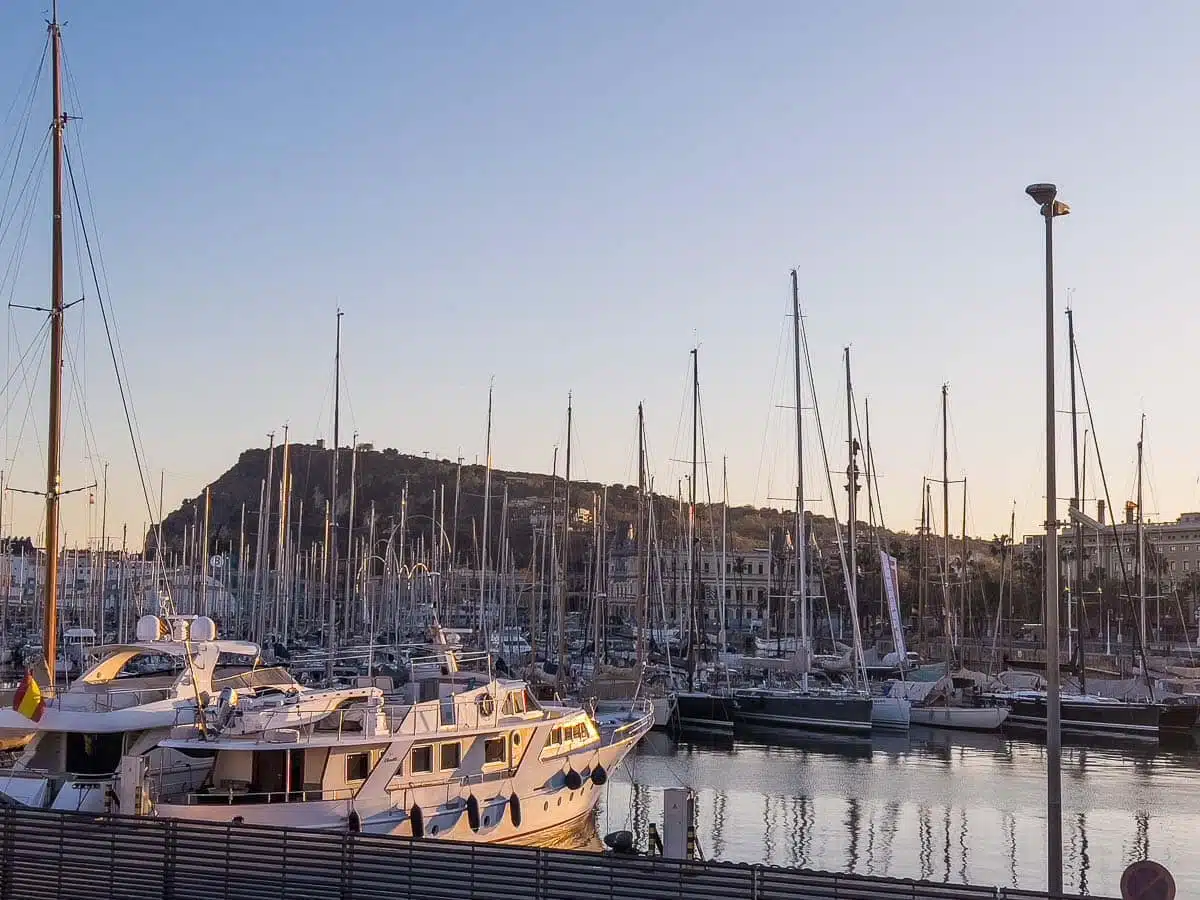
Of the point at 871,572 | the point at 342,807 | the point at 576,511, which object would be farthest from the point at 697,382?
the point at 576,511

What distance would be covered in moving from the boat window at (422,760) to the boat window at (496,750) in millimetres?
1701

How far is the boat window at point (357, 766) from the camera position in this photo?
26.4 m

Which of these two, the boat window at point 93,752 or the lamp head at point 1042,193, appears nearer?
the lamp head at point 1042,193

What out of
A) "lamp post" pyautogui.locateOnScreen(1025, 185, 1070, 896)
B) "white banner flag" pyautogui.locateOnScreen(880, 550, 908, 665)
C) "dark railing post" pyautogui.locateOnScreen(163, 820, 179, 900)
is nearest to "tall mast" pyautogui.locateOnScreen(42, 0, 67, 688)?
"dark railing post" pyautogui.locateOnScreen(163, 820, 179, 900)

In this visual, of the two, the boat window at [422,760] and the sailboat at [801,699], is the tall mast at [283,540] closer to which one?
the sailboat at [801,699]

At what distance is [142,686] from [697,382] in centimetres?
3941

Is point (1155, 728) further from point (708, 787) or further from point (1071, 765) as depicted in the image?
point (708, 787)

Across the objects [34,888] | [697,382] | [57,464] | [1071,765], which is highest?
[697,382]

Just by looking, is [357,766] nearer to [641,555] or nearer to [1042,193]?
[1042,193]

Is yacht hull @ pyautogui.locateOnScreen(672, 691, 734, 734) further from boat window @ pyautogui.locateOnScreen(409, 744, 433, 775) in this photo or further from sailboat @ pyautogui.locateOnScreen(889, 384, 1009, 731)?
boat window @ pyautogui.locateOnScreen(409, 744, 433, 775)

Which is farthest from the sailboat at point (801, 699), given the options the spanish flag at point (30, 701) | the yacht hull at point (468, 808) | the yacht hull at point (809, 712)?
the spanish flag at point (30, 701)

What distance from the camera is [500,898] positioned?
584 inches

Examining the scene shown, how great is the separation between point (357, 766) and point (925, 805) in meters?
20.5

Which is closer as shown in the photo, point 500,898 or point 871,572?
point 500,898
